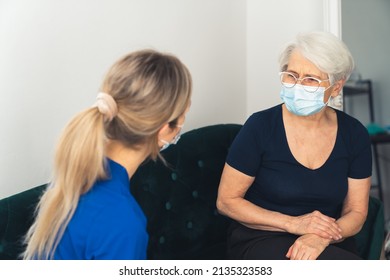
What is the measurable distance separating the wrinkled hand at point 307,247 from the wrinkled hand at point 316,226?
0.02 metres

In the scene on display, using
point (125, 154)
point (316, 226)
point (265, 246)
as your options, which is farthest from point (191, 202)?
point (125, 154)

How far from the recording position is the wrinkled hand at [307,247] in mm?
1425

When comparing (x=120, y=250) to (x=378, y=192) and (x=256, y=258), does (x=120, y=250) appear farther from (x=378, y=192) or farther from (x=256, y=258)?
(x=378, y=192)

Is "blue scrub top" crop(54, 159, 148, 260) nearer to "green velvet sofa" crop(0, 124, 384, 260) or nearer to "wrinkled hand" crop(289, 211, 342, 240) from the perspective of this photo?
"green velvet sofa" crop(0, 124, 384, 260)

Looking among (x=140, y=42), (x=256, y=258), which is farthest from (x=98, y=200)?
(x=140, y=42)

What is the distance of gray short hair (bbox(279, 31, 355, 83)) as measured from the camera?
1.53m

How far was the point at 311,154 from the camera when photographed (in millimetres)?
1594

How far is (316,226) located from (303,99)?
398 mm

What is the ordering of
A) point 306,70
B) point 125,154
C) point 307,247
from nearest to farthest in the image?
point 125,154 < point 307,247 < point 306,70

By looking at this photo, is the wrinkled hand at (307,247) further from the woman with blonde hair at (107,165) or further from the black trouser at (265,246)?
the woman with blonde hair at (107,165)

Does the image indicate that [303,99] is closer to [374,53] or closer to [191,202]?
[191,202]

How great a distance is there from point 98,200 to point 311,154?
0.83 m

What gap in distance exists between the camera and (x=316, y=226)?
1.49 m

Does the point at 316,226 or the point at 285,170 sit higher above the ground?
the point at 285,170
